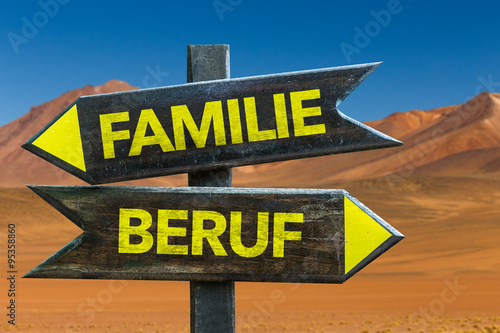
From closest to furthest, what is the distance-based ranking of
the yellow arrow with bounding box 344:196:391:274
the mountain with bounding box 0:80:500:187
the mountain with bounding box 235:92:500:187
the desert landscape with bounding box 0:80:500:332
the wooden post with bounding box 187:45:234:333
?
1. the yellow arrow with bounding box 344:196:391:274
2. the wooden post with bounding box 187:45:234:333
3. the desert landscape with bounding box 0:80:500:332
4. the mountain with bounding box 0:80:500:187
5. the mountain with bounding box 235:92:500:187

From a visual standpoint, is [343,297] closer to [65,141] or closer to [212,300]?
[212,300]

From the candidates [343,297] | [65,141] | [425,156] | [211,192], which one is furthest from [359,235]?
[425,156]

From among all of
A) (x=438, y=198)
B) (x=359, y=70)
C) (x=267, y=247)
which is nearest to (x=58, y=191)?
(x=267, y=247)

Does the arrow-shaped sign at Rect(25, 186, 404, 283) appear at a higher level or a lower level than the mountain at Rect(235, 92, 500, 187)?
lower

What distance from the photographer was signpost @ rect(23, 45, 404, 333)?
3764 mm

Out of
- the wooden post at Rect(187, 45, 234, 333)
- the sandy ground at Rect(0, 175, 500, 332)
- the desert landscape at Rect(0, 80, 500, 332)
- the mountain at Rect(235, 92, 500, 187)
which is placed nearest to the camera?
the wooden post at Rect(187, 45, 234, 333)

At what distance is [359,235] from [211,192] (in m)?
0.98

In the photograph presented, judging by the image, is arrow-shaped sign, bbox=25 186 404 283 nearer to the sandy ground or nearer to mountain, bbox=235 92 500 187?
the sandy ground

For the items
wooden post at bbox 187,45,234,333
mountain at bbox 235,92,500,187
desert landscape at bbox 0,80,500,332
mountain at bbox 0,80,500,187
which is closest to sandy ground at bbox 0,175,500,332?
desert landscape at bbox 0,80,500,332

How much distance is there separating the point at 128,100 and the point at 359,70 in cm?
152

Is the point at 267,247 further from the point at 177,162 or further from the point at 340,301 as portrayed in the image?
the point at 340,301

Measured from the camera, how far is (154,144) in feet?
12.6

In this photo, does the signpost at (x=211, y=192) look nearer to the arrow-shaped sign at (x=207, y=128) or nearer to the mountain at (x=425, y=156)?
the arrow-shaped sign at (x=207, y=128)

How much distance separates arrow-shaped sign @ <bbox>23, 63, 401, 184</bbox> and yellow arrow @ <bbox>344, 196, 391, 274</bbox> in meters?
0.43
